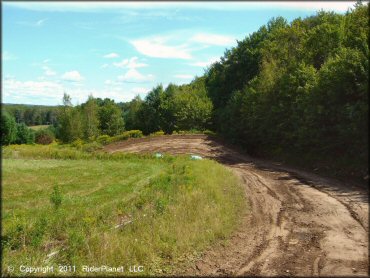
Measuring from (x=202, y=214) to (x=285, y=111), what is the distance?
15925 millimetres

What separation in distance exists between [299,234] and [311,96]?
36.6ft

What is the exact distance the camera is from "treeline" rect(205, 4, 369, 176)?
10.4 meters

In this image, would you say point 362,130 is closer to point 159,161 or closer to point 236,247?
point 236,247

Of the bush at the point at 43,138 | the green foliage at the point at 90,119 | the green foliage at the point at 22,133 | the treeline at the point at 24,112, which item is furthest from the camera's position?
the green foliage at the point at 90,119

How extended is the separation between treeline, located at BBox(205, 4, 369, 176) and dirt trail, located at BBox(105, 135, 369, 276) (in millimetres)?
1286

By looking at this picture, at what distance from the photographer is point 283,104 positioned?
25297mm

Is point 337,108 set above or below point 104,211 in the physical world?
above

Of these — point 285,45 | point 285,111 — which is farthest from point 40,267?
point 285,45

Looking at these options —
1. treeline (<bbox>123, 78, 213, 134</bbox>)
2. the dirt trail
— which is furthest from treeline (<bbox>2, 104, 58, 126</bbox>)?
treeline (<bbox>123, 78, 213, 134</bbox>)

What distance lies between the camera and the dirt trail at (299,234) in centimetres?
783

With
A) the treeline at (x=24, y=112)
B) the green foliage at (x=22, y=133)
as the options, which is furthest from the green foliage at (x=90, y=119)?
the treeline at (x=24, y=112)

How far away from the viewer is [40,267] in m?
7.39

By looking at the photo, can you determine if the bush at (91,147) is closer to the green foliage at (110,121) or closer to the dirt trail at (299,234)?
the dirt trail at (299,234)

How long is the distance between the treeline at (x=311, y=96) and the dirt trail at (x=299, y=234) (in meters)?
1.29
